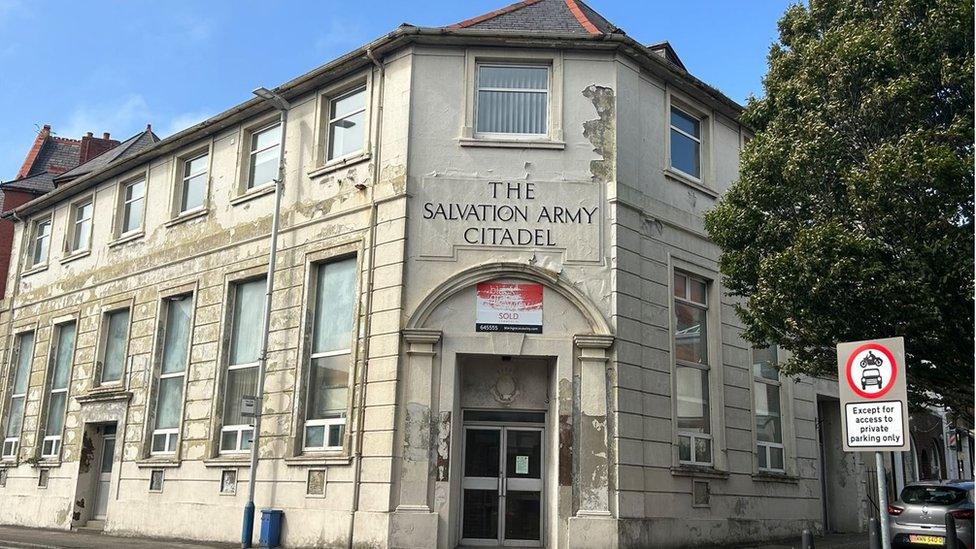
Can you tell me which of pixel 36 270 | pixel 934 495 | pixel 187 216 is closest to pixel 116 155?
pixel 36 270

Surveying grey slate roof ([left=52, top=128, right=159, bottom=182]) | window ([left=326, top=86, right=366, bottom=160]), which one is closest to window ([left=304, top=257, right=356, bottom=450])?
window ([left=326, top=86, right=366, bottom=160])

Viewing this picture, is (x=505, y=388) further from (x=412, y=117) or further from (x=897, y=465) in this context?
(x=897, y=465)

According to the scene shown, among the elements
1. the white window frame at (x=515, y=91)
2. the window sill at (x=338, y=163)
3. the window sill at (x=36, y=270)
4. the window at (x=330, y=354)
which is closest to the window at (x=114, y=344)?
the window sill at (x=36, y=270)

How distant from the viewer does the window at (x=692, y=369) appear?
54.9 ft

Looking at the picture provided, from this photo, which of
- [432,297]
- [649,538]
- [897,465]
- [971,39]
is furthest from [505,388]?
[897,465]

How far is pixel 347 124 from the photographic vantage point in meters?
17.9

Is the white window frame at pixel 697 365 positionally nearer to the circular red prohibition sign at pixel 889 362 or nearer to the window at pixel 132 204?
the circular red prohibition sign at pixel 889 362

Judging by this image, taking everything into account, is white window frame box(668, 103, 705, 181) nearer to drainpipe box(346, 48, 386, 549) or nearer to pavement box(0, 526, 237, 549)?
drainpipe box(346, 48, 386, 549)

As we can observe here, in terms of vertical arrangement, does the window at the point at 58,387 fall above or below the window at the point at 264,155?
below

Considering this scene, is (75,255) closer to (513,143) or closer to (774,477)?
(513,143)

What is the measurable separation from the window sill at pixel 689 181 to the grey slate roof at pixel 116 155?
15611mm

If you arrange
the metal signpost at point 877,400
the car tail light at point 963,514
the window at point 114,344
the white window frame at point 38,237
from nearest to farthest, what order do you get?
the metal signpost at point 877,400, the car tail light at point 963,514, the window at point 114,344, the white window frame at point 38,237

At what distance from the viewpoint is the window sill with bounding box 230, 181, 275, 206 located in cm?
1883

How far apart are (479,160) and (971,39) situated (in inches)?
306
